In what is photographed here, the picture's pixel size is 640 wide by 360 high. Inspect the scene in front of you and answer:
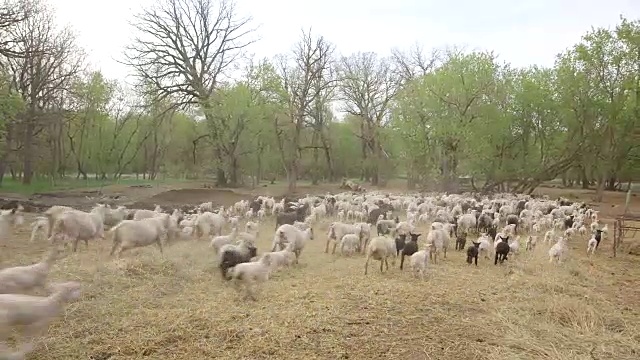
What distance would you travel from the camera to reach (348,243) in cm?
1141

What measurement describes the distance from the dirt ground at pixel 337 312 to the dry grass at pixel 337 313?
2cm

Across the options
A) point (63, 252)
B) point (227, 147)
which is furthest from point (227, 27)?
point (63, 252)

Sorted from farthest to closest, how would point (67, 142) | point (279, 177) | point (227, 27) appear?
point (279, 177) < point (67, 142) < point (227, 27)

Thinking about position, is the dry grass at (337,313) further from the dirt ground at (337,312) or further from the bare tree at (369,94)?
the bare tree at (369,94)

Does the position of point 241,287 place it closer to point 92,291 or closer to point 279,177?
point 92,291

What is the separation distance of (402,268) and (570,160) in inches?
968

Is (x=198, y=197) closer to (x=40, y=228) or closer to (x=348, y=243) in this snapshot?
(x=40, y=228)

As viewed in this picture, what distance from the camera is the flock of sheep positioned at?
19.0 ft

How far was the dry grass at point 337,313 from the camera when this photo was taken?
5730 mm

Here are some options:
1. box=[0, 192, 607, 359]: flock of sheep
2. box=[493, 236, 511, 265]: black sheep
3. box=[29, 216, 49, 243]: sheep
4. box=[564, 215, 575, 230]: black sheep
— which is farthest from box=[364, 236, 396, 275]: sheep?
box=[564, 215, 575, 230]: black sheep

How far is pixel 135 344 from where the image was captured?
5.61 meters

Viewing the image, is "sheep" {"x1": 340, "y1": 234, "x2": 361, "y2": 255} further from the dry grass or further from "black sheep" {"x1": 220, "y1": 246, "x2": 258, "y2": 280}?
"black sheep" {"x1": 220, "y1": 246, "x2": 258, "y2": 280}

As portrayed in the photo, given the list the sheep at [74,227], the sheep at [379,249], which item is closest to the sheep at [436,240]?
the sheep at [379,249]

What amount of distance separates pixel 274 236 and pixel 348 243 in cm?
243
